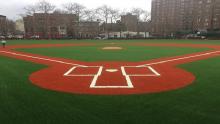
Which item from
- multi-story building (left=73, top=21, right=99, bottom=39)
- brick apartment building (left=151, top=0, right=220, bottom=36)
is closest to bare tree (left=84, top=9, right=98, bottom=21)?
multi-story building (left=73, top=21, right=99, bottom=39)

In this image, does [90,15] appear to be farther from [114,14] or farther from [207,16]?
[207,16]

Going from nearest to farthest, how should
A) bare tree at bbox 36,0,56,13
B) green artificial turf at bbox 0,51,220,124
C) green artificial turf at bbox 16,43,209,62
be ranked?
green artificial turf at bbox 0,51,220,124 → green artificial turf at bbox 16,43,209,62 → bare tree at bbox 36,0,56,13

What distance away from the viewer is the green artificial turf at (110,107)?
4660mm

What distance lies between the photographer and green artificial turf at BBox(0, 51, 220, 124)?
466 centimetres

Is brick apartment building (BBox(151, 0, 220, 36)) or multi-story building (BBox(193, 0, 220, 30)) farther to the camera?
brick apartment building (BBox(151, 0, 220, 36))

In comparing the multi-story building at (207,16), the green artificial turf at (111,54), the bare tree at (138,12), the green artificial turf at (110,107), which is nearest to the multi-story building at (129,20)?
the bare tree at (138,12)

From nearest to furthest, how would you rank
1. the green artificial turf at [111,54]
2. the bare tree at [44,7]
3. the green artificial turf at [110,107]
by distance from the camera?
1. the green artificial turf at [110,107]
2. the green artificial turf at [111,54]
3. the bare tree at [44,7]

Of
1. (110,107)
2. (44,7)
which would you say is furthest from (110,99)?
(44,7)

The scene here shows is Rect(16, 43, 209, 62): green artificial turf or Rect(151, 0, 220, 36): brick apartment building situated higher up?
Rect(151, 0, 220, 36): brick apartment building

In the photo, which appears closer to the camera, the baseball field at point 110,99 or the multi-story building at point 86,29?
the baseball field at point 110,99

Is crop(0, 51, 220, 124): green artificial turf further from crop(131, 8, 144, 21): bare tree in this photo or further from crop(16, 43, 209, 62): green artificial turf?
crop(131, 8, 144, 21): bare tree

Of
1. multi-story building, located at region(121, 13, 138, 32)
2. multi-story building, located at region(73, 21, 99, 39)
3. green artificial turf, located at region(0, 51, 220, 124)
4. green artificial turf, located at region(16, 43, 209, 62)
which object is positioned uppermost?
multi-story building, located at region(121, 13, 138, 32)

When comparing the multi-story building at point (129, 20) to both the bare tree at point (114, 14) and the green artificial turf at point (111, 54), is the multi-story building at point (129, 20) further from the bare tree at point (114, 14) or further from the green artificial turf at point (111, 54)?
the green artificial turf at point (111, 54)

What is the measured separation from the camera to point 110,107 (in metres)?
5.37
